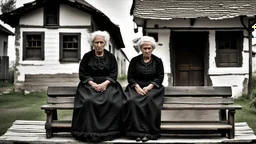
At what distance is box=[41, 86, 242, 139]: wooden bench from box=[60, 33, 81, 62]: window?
1076 cm

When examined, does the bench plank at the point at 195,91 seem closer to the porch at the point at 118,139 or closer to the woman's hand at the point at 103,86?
the porch at the point at 118,139

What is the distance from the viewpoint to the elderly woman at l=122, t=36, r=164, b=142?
15.2 feet

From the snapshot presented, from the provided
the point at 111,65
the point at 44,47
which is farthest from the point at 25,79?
the point at 111,65

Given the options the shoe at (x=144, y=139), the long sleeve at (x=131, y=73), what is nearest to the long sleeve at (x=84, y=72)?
the long sleeve at (x=131, y=73)

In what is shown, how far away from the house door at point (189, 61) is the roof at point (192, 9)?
1168 mm

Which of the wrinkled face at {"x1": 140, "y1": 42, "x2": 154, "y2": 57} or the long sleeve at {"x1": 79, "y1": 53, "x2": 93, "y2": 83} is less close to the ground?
the wrinkled face at {"x1": 140, "y1": 42, "x2": 154, "y2": 57}

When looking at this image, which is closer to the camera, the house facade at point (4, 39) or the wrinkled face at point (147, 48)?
the wrinkled face at point (147, 48)

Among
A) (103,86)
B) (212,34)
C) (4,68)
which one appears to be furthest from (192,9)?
(4,68)

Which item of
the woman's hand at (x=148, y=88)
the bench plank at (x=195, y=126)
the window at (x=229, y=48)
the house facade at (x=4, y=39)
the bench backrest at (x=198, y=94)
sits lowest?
the bench plank at (x=195, y=126)

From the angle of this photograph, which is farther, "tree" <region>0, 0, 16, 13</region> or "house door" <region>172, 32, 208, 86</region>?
"tree" <region>0, 0, 16, 13</region>

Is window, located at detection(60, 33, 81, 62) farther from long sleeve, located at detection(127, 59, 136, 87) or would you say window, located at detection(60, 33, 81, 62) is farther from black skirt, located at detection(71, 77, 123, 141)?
black skirt, located at detection(71, 77, 123, 141)

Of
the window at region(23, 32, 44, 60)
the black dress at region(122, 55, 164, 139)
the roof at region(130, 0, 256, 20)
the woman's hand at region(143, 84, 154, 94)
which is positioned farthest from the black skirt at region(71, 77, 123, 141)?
the window at region(23, 32, 44, 60)

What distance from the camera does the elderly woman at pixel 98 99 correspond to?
4.57 metres

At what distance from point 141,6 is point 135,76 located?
26.2 ft
